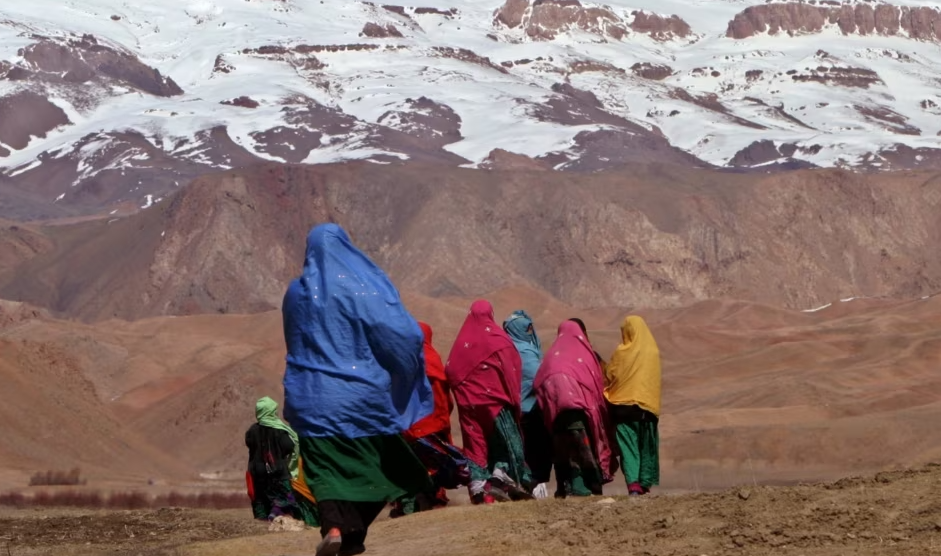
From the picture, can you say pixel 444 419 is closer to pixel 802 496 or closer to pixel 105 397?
pixel 802 496

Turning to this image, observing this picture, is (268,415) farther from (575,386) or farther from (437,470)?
(575,386)

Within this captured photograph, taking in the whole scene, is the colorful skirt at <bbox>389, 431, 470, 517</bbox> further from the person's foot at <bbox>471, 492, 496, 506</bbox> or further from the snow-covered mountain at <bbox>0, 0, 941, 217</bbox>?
the snow-covered mountain at <bbox>0, 0, 941, 217</bbox>

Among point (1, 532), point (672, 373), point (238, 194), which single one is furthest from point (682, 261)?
point (1, 532)

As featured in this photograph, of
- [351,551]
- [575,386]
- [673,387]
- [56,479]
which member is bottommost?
[673,387]

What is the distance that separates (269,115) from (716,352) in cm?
10082

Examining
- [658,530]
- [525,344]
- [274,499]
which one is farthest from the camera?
[525,344]

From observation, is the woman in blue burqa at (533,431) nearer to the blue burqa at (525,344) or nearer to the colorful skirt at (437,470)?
the blue burqa at (525,344)


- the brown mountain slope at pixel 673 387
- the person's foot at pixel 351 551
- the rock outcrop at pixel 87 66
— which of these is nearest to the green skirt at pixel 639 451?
the person's foot at pixel 351 551

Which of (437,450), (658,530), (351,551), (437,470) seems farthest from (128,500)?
(351,551)

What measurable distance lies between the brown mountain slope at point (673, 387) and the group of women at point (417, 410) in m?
11.9

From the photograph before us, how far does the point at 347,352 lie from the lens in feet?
24.5

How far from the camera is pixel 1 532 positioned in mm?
11828

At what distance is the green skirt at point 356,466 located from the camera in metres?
7.44

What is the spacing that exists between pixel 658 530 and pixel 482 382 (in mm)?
3209
